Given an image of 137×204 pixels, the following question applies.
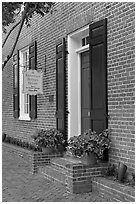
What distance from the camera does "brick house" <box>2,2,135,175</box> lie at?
577 centimetres

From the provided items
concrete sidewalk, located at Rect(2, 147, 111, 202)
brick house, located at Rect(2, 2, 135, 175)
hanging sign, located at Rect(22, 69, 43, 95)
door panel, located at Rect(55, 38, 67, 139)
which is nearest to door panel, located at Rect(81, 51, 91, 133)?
brick house, located at Rect(2, 2, 135, 175)

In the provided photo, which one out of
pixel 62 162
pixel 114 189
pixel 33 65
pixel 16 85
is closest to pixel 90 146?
pixel 114 189

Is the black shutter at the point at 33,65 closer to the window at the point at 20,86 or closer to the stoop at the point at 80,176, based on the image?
the window at the point at 20,86

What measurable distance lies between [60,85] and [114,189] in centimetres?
382

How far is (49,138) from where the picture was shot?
25.3ft

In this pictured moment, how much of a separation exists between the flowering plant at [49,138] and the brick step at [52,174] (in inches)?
24.1

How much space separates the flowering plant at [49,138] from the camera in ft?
25.2

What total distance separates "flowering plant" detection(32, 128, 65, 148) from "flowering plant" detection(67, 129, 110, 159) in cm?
168

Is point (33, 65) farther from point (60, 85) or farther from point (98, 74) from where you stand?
point (98, 74)

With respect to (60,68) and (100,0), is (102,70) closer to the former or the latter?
(100,0)

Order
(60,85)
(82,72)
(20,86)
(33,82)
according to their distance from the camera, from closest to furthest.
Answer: (82,72)
(60,85)
(33,82)
(20,86)

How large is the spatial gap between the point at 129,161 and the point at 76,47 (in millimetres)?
3499

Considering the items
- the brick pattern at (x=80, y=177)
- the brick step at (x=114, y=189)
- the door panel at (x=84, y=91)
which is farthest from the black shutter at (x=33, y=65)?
the brick step at (x=114, y=189)

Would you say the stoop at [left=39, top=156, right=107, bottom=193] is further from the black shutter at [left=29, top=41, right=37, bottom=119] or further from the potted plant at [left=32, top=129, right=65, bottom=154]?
the black shutter at [left=29, top=41, right=37, bottom=119]
